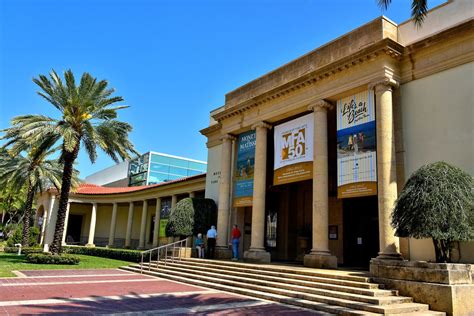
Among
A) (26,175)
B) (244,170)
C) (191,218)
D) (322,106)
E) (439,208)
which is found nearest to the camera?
(439,208)

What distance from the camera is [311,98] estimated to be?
15586 mm

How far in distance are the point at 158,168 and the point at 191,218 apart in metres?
34.9

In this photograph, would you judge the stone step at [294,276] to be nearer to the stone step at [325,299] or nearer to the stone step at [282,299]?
the stone step at [325,299]

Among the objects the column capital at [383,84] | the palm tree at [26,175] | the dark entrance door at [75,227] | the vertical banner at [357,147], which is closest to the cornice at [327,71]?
the column capital at [383,84]

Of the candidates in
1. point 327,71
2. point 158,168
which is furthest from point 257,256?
point 158,168

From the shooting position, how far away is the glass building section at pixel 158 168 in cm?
5200

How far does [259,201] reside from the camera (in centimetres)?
1716

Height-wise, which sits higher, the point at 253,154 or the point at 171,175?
the point at 171,175

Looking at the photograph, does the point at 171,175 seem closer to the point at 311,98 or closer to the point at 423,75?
the point at 311,98

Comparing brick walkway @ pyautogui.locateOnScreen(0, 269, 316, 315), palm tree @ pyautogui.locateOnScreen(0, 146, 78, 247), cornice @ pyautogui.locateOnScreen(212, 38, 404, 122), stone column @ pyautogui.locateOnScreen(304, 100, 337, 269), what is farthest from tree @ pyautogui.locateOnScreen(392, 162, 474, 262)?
palm tree @ pyautogui.locateOnScreen(0, 146, 78, 247)

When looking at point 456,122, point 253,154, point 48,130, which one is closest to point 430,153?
point 456,122

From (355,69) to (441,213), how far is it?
6.67m

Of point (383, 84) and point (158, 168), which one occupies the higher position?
point (158, 168)

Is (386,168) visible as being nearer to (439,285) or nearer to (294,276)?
(439,285)
